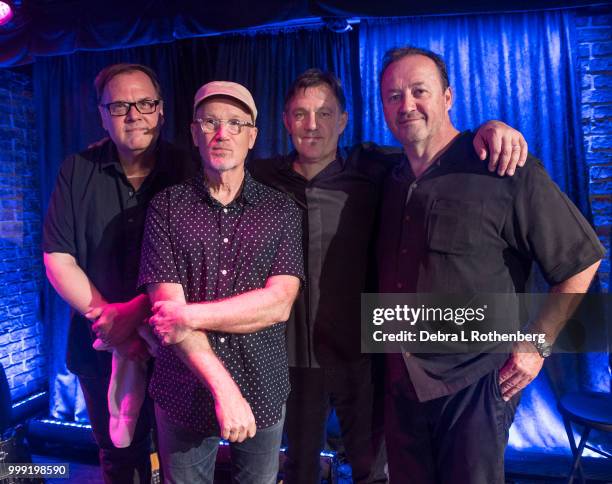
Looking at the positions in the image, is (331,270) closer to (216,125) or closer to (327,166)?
(327,166)

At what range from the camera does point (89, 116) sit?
3.40 meters

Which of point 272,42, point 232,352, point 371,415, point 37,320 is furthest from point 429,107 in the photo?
point 37,320

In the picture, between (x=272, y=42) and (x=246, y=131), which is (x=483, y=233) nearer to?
(x=246, y=131)

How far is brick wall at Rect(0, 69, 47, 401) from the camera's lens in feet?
10.9

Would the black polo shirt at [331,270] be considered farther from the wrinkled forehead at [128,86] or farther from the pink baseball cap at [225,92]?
the wrinkled forehead at [128,86]

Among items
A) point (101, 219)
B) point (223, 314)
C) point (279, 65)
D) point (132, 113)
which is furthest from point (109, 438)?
point (279, 65)

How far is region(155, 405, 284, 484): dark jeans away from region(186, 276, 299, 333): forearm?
0.36 meters

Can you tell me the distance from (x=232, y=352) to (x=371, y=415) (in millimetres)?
766

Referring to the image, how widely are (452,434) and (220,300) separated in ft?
2.92

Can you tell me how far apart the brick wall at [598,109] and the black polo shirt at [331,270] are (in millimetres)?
1741

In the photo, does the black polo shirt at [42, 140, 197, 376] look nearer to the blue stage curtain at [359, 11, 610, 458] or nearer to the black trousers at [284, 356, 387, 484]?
the black trousers at [284, 356, 387, 484]

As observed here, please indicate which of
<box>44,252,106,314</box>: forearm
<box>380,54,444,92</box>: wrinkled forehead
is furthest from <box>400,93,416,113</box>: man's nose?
<box>44,252,106,314</box>: forearm

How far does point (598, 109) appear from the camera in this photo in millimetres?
2791

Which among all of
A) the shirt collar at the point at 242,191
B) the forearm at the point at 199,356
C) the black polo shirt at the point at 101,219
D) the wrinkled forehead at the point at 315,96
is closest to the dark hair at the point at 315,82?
the wrinkled forehead at the point at 315,96
